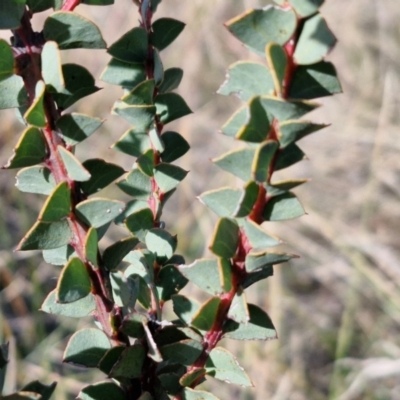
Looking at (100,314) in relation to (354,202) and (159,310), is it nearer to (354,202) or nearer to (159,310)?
(159,310)

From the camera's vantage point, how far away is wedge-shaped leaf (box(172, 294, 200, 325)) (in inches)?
12.7

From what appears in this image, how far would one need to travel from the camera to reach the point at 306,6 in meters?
0.23

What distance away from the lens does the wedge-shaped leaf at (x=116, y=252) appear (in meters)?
0.32

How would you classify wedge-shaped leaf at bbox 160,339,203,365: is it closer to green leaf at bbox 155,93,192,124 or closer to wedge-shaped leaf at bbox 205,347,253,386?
wedge-shaped leaf at bbox 205,347,253,386

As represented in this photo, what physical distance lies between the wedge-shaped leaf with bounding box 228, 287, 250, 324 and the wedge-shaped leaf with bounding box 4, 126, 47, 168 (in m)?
0.13

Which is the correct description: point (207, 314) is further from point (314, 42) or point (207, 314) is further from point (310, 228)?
point (310, 228)

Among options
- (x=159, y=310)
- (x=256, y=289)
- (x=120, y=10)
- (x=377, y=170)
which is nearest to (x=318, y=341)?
(x=256, y=289)

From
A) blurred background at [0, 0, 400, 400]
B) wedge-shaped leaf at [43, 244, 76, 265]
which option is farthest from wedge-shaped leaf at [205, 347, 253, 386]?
blurred background at [0, 0, 400, 400]

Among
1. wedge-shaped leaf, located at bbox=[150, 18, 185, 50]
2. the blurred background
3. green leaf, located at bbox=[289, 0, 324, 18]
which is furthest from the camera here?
the blurred background

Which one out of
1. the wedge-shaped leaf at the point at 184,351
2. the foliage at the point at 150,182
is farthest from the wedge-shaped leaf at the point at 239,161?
the wedge-shaped leaf at the point at 184,351

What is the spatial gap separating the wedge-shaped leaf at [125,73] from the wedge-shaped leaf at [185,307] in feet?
0.42

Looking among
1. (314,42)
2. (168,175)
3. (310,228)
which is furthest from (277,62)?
(310,228)

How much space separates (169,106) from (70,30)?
80 mm

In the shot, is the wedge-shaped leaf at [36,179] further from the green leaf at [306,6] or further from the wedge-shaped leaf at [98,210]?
the green leaf at [306,6]
